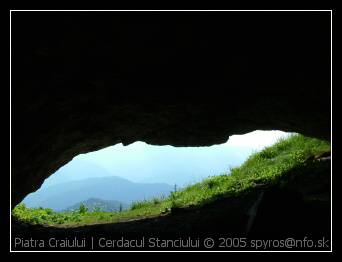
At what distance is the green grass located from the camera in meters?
13.3

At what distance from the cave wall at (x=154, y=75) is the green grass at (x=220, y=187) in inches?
178

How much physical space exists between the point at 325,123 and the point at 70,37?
6443mm

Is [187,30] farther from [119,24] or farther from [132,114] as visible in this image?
[132,114]

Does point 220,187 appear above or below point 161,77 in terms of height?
below

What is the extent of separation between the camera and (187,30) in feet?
18.1

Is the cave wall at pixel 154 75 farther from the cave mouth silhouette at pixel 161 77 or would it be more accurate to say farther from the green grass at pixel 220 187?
the green grass at pixel 220 187

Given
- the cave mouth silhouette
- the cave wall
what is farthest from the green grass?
the cave wall

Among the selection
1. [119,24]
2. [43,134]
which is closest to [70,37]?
[119,24]

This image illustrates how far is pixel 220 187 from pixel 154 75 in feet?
31.4

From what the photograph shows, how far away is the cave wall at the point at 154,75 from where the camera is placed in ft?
17.2

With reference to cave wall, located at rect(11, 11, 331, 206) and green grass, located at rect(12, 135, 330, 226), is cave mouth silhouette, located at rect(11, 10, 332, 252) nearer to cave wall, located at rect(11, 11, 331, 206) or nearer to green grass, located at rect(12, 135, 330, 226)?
cave wall, located at rect(11, 11, 331, 206)

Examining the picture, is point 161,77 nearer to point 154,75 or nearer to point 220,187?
point 154,75

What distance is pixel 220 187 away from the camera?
15.2m

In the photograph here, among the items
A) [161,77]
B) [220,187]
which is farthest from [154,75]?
[220,187]
